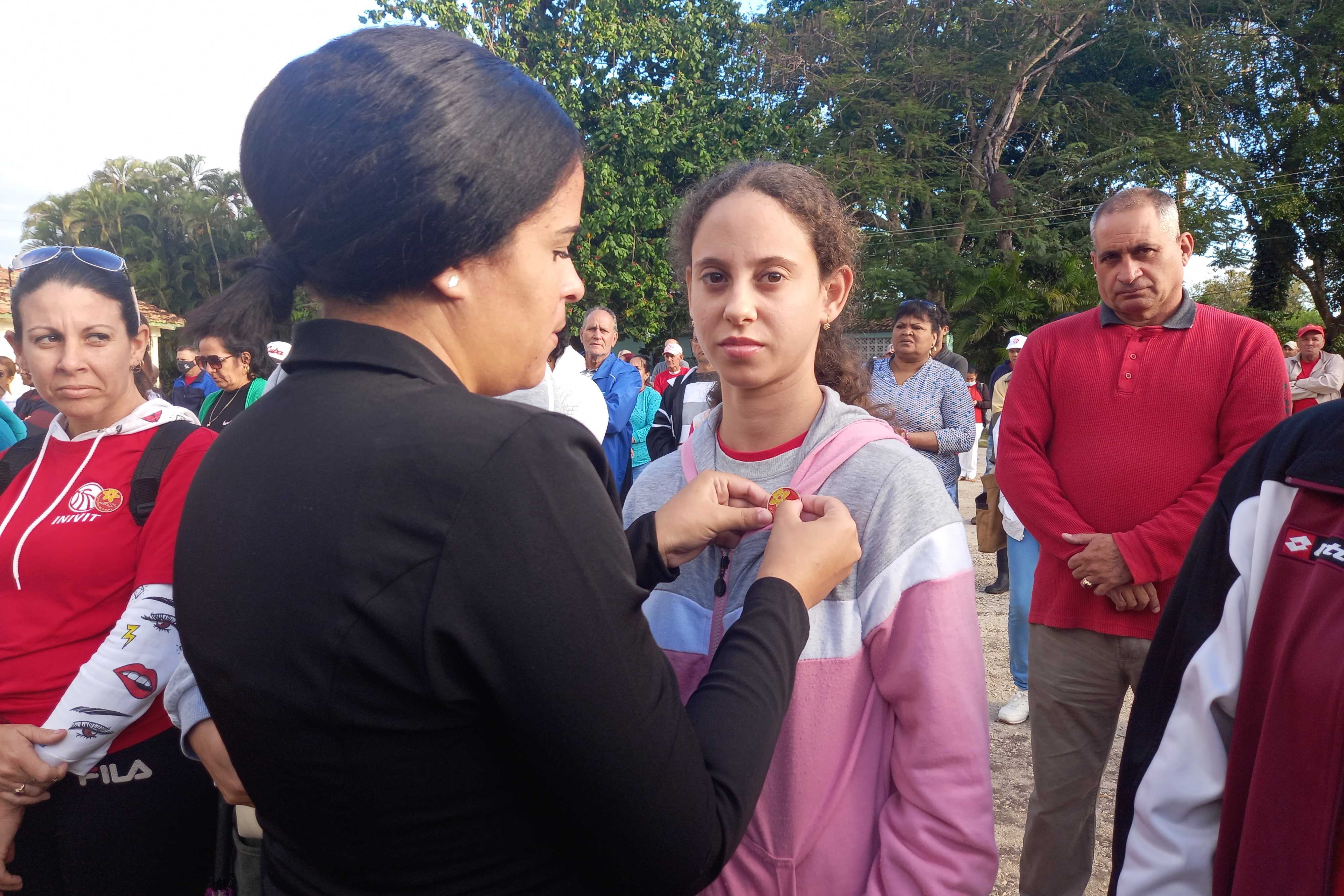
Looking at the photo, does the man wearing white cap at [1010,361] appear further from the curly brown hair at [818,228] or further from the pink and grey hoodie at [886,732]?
the pink and grey hoodie at [886,732]

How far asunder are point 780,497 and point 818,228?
604 millimetres

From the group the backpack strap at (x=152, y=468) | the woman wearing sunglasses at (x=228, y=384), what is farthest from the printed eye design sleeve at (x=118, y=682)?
the woman wearing sunglasses at (x=228, y=384)

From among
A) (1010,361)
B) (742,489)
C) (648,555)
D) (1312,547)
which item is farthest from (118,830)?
(1010,361)

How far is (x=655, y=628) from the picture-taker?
1584mm

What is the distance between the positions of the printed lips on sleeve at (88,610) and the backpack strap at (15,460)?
0.62 ft

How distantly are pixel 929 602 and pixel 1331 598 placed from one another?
0.54m

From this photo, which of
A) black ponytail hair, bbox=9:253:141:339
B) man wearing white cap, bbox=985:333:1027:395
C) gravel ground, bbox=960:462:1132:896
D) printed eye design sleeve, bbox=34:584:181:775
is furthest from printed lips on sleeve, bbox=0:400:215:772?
man wearing white cap, bbox=985:333:1027:395

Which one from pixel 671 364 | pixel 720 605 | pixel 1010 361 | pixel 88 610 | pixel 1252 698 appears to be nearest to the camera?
pixel 1252 698

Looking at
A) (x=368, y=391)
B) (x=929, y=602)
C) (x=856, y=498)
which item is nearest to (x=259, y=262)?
(x=368, y=391)

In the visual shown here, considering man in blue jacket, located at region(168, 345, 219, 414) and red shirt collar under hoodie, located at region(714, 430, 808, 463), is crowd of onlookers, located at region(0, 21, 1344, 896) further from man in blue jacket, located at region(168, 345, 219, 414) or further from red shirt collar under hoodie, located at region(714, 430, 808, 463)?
man in blue jacket, located at region(168, 345, 219, 414)

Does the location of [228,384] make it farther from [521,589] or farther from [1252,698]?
[1252,698]

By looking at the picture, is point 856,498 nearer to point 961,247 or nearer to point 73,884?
point 73,884

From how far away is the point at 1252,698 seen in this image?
4.23 feet

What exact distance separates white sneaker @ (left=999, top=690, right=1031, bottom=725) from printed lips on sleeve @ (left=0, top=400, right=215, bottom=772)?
389 centimetres
